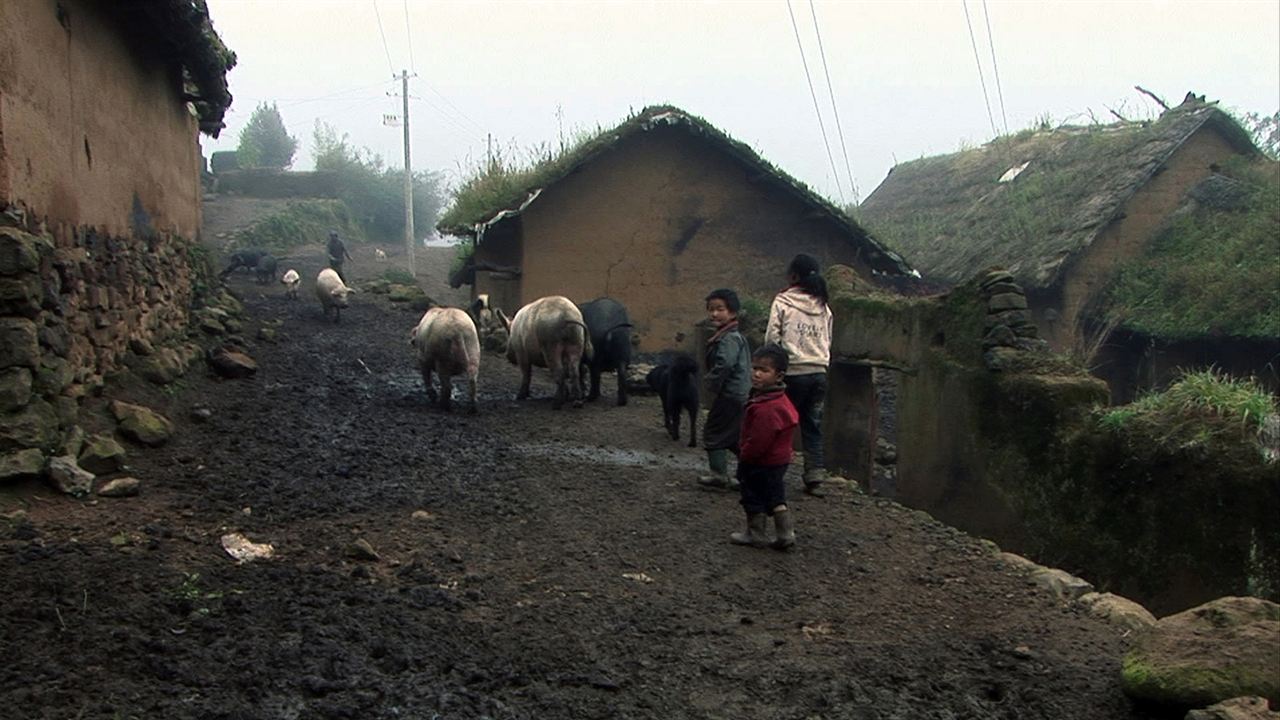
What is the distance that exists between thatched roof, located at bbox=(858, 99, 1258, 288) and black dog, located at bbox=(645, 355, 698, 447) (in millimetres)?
8481

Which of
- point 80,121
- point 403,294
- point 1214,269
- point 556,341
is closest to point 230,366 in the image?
point 80,121

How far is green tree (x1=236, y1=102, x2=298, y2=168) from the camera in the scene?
5256 cm

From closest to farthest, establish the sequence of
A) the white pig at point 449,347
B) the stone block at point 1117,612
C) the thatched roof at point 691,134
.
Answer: the stone block at point 1117,612, the white pig at point 449,347, the thatched roof at point 691,134

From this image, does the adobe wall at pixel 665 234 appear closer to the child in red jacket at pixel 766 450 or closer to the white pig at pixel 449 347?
the white pig at pixel 449 347

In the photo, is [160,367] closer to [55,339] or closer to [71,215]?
[71,215]

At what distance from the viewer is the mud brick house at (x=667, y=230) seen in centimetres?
1539

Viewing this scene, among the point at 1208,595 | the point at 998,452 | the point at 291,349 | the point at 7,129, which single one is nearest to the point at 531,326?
the point at 291,349

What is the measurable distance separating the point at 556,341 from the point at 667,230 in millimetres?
5718

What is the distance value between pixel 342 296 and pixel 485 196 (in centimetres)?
333

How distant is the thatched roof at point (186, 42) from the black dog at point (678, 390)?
539cm

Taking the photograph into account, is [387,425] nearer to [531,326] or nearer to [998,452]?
[531,326]

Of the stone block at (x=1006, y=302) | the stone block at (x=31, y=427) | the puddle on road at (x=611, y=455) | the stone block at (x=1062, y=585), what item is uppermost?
the stone block at (x=1006, y=302)

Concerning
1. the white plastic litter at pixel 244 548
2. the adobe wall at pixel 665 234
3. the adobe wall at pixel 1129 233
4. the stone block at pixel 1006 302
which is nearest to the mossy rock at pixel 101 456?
the white plastic litter at pixel 244 548

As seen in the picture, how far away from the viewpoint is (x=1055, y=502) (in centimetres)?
694
